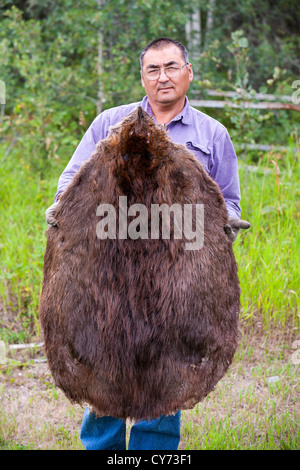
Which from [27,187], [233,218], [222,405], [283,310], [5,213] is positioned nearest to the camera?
[233,218]

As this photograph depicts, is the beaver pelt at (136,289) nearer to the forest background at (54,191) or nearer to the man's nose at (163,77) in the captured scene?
the man's nose at (163,77)

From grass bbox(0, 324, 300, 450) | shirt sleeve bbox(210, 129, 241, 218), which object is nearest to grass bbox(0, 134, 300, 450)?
grass bbox(0, 324, 300, 450)

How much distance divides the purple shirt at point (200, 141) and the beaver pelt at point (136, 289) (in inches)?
18.5

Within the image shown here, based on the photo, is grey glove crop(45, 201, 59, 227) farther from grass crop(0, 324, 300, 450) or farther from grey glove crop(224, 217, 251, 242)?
grass crop(0, 324, 300, 450)

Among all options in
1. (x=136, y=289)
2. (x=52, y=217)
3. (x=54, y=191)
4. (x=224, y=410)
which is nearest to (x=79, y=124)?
(x=54, y=191)

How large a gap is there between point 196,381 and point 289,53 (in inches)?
303

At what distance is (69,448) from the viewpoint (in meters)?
2.67

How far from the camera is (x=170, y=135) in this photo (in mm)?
2100

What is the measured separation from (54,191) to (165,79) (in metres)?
2.78

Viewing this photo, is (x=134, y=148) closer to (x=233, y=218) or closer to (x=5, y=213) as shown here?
(x=233, y=218)

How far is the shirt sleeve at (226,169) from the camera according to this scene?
212 cm

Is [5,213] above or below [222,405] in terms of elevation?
above

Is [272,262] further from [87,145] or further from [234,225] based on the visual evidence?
[87,145]
